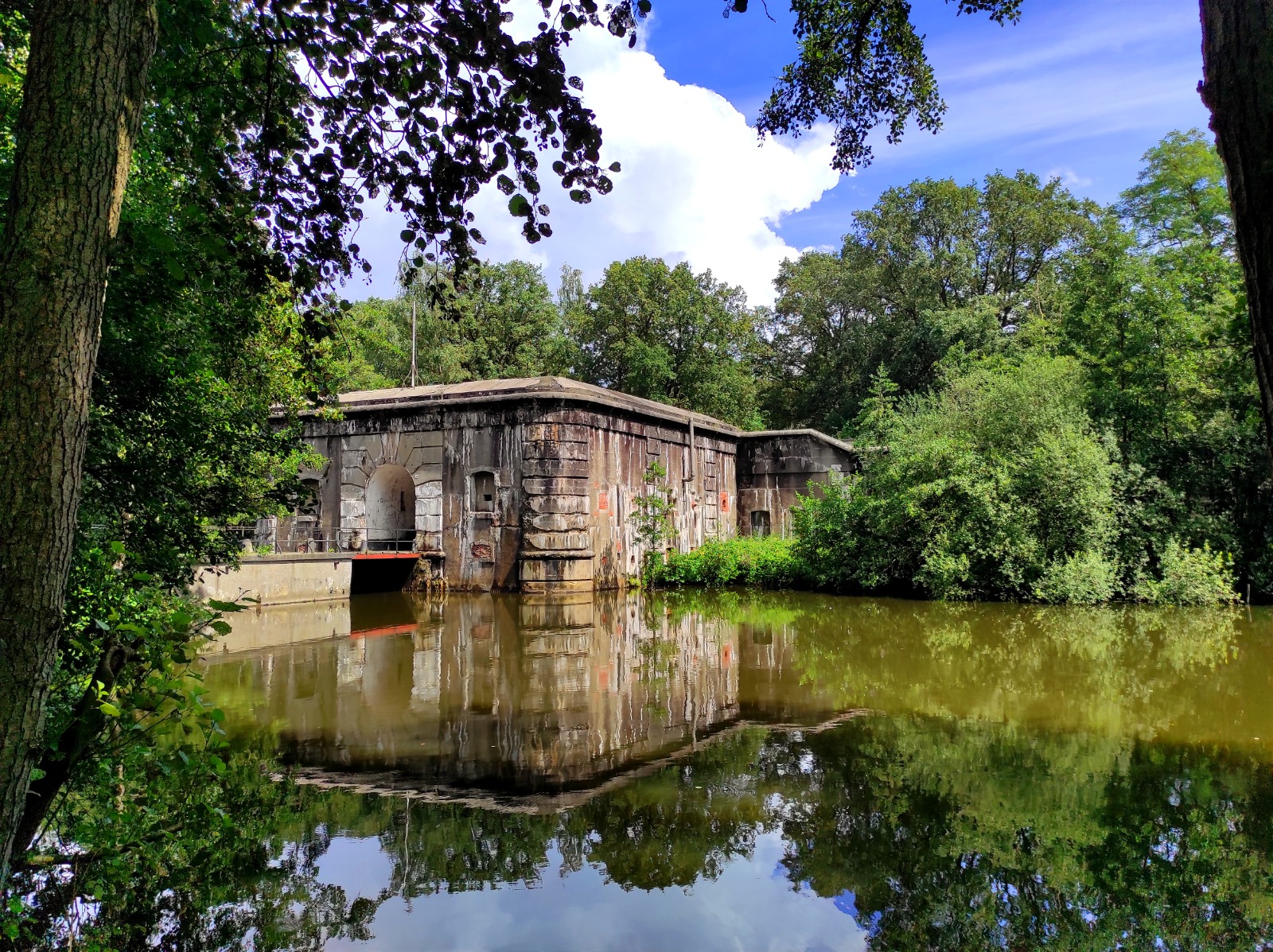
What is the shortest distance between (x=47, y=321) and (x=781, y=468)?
896 inches

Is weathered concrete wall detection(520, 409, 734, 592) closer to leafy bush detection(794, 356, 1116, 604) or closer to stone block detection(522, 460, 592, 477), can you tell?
stone block detection(522, 460, 592, 477)

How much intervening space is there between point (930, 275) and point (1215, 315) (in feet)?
54.2

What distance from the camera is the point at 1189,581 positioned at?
49.2 ft

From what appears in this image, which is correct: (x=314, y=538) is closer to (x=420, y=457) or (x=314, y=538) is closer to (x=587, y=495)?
(x=420, y=457)

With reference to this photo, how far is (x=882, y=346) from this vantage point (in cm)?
3409

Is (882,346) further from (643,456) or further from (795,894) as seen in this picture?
(795,894)

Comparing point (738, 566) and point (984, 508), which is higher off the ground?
point (984, 508)

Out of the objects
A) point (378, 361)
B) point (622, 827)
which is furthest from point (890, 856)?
point (378, 361)

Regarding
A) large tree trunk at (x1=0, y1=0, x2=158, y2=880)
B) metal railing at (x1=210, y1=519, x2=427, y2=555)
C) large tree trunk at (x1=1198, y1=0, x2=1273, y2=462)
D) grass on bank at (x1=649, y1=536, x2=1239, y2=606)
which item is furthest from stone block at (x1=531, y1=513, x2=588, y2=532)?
large tree trunk at (x1=1198, y1=0, x2=1273, y2=462)

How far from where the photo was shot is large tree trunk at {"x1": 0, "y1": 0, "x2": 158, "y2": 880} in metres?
2.24

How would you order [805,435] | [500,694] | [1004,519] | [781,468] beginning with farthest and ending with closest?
[781,468] < [805,435] < [1004,519] < [500,694]

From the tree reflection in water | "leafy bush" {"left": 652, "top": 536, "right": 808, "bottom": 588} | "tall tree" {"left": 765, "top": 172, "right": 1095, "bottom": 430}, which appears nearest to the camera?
the tree reflection in water

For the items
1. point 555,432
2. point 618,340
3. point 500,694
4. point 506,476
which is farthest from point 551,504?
point 618,340

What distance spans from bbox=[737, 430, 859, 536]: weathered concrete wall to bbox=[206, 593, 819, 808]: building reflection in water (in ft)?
35.2
